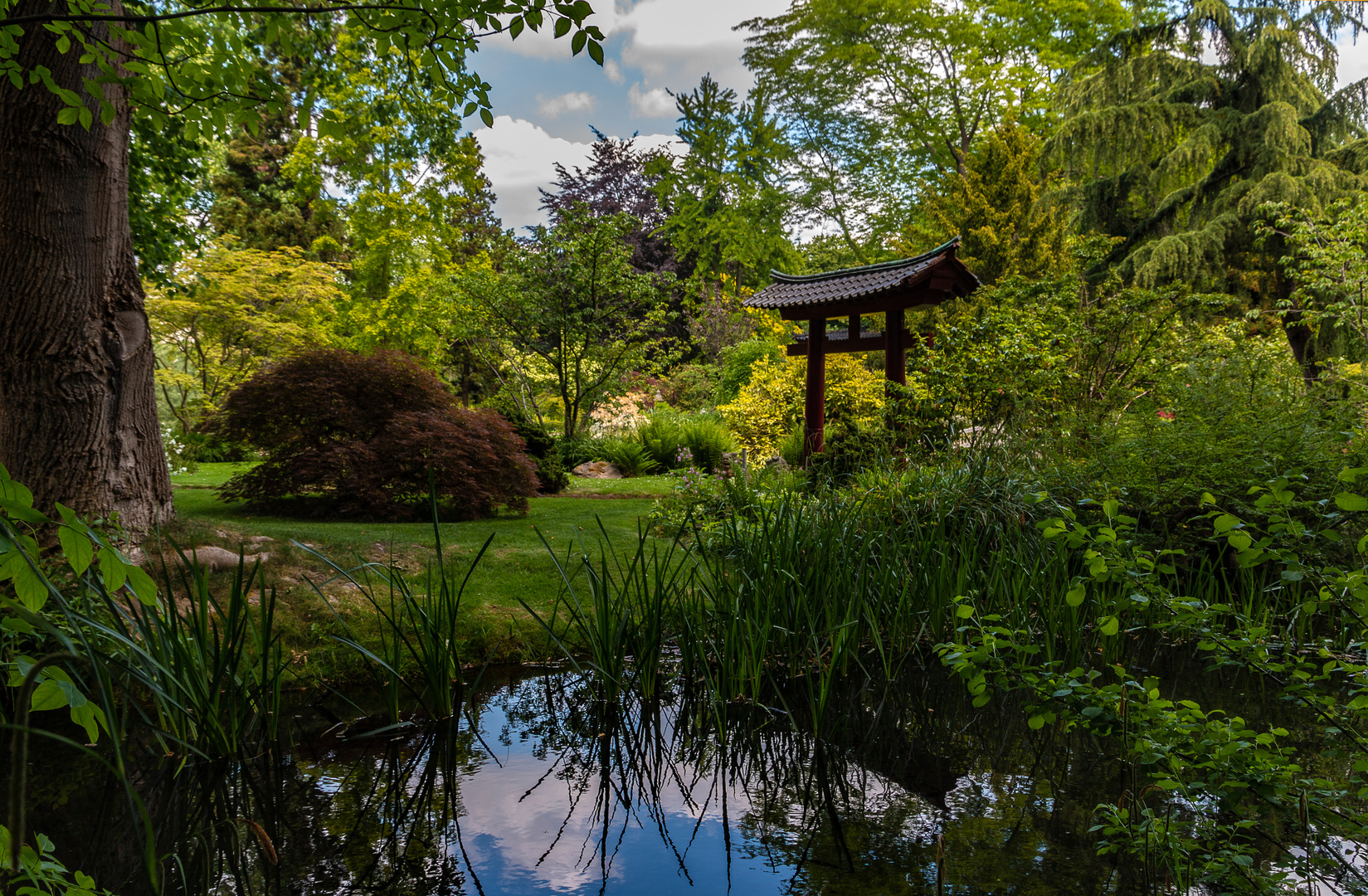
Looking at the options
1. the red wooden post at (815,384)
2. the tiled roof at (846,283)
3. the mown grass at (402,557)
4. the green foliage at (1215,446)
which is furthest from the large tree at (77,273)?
the red wooden post at (815,384)

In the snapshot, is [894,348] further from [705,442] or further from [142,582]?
[142,582]

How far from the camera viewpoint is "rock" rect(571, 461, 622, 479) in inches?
413

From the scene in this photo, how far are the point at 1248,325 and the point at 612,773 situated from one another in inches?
510

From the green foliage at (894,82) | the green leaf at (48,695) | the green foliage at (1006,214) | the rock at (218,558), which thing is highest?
the green foliage at (894,82)

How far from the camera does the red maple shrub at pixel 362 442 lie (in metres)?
5.75

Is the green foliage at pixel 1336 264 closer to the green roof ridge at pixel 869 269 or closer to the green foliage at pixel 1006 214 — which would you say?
the green foliage at pixel 1006 214

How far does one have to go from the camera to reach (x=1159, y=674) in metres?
3.28

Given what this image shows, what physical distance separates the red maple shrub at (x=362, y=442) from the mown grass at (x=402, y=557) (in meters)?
0.25

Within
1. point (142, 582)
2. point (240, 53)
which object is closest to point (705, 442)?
point (240, 53)

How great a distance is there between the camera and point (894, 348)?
7.38m

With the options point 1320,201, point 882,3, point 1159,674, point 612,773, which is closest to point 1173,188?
point 1320,201

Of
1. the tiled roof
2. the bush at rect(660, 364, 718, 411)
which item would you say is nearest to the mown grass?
the tiled roof

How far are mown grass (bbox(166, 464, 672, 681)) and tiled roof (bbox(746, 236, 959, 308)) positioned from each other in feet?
9.54

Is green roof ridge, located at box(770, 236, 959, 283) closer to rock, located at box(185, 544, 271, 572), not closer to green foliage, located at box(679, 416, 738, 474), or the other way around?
green foliage, located at box(679, 416, 738, 474)
